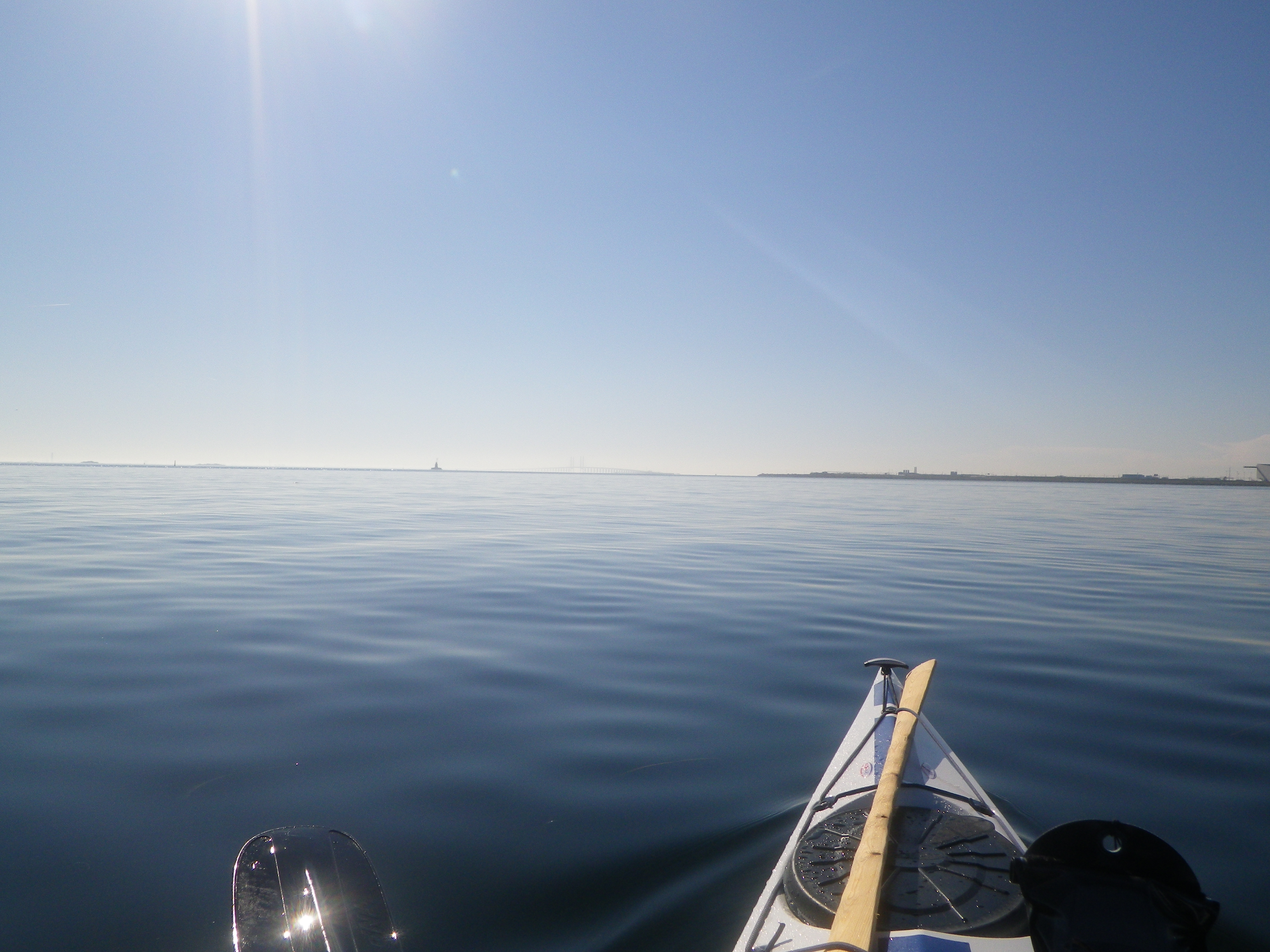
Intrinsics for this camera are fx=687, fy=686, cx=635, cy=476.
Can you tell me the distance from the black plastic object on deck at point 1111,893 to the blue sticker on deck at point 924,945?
0.32m

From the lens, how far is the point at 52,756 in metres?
5.18

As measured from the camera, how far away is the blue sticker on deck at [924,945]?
110 inches

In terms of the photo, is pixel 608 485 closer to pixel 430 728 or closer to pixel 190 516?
pixel 190 516

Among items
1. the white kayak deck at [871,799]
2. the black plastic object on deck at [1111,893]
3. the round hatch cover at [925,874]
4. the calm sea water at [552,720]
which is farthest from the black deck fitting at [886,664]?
the black plastic object on deck at [1111,893]

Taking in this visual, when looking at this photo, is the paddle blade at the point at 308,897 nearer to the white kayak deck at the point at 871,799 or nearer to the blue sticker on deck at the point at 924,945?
the white kayak deck at the point at 871,799

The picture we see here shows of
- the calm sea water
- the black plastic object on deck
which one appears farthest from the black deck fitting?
the black plastic object on deck

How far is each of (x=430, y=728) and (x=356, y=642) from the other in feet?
10.6

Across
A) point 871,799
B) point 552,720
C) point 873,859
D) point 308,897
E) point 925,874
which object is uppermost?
point 552,720

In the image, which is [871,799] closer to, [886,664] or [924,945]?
[924,945]

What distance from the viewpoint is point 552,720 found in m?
6.29

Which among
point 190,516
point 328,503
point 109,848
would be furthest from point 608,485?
point 109,848

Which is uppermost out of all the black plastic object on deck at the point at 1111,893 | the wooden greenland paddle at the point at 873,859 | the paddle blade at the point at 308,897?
the paddle blade at the point at 308,897

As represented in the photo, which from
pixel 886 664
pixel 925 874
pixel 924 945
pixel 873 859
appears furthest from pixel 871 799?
pixel 886 664

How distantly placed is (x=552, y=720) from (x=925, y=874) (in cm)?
371
